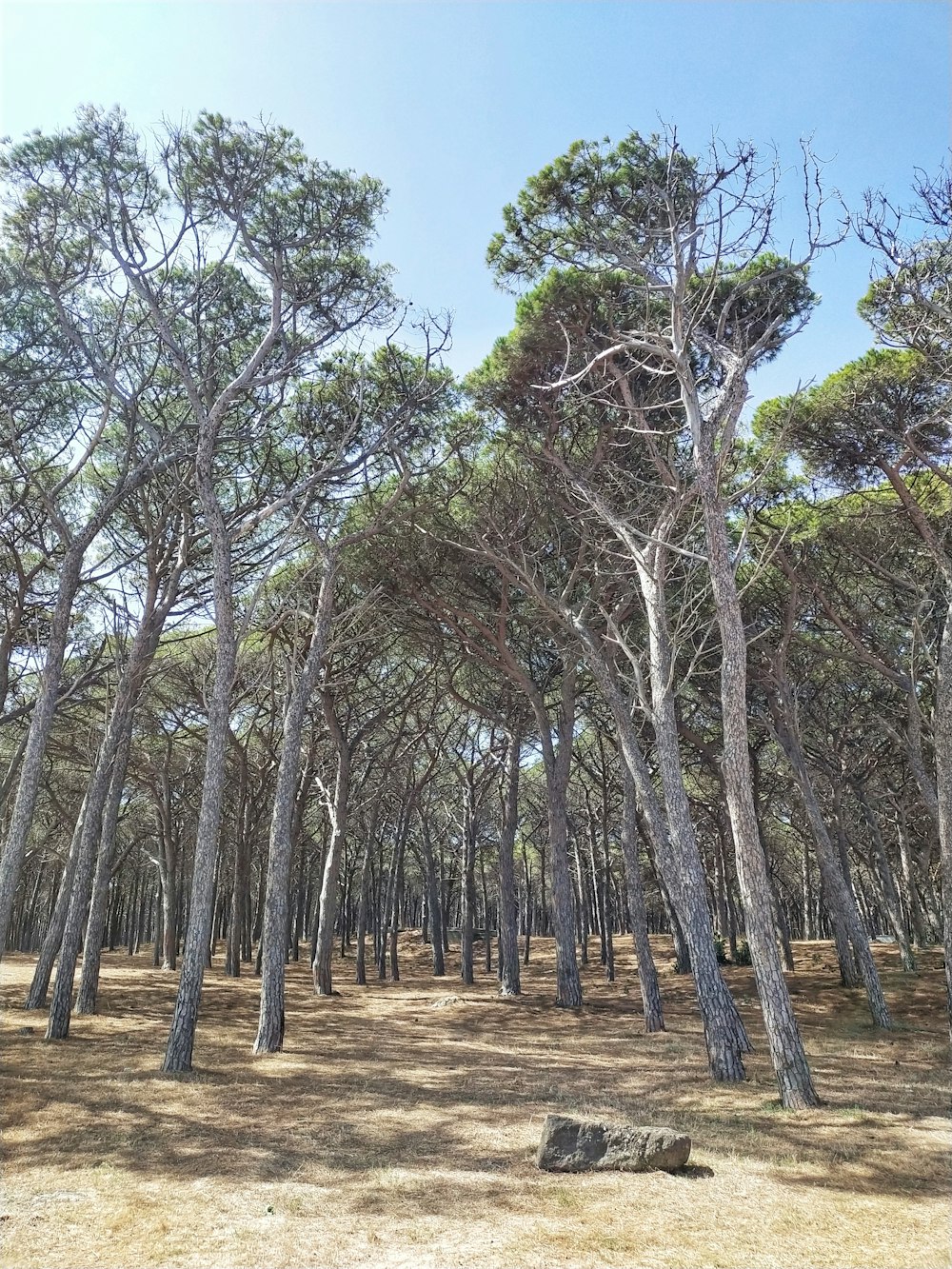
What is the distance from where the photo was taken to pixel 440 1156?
6645mm

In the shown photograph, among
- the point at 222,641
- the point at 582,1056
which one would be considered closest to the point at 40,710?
the point at 222,641

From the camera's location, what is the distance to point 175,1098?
329 inches

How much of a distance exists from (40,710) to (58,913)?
6.59 metres

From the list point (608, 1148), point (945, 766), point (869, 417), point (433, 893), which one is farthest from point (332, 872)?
point (869, 417)

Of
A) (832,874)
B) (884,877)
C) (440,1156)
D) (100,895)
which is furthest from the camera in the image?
(884,877)

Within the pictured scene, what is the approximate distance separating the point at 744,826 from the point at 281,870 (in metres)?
7.13

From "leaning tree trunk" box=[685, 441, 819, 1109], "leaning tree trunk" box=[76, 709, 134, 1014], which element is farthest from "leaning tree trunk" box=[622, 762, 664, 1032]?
"leaning tree trunk" box=[76, 709, 134, 1014]

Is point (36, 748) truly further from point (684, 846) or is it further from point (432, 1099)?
point (684, 846)

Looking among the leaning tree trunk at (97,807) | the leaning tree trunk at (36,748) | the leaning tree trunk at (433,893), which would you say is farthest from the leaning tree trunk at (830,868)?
the leaning tree trunk at (36,748)

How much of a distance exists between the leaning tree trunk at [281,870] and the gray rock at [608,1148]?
6.10 metres

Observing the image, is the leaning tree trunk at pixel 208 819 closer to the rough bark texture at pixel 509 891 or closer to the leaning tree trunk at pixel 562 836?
the leaning tree trunk at pixel 562 836

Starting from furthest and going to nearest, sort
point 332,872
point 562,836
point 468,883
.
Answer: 1. point 468,883
2. point 332,872
3. point 562,836

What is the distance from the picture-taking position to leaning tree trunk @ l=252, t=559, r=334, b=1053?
11.3 m

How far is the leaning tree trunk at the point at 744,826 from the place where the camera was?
314 inches
